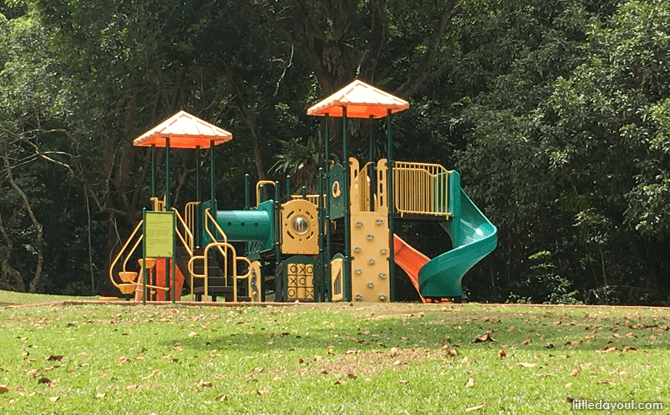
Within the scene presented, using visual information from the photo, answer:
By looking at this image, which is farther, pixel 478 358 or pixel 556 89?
pixel 556 89

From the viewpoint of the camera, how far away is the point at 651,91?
22.1 meters

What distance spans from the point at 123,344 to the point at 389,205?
9214mm

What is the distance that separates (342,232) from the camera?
20688 millimetres

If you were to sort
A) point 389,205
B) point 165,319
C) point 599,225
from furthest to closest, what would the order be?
point 599,225, point 389,205, point 165,319

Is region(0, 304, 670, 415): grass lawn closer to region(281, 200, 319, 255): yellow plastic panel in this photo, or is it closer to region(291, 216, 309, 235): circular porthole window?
region(281, 200, 319, 255): yellow plastic panel

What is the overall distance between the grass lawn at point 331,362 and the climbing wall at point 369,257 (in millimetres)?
4622

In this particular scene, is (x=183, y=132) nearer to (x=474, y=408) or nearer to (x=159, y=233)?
(x=159, y=233)

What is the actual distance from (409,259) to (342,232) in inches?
64.0

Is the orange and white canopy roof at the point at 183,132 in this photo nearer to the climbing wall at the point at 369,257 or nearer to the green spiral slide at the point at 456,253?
the climbing wall at the point at 369,257

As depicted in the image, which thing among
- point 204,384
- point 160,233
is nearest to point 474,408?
point 204,384

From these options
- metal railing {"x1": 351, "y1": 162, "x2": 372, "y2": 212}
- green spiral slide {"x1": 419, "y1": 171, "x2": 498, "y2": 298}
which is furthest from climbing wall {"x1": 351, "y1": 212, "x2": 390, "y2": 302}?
green spiral slide {"x1": 419, "y1": 171, "x2": 498, "y2": 298}

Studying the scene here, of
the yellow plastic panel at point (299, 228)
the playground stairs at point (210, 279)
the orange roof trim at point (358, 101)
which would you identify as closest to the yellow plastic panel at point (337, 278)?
the yellow plastic panel at point (299, 228)

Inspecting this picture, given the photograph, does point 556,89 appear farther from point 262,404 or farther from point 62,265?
point 62,265

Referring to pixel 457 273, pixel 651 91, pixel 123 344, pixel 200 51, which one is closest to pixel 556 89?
pixel 651 91
